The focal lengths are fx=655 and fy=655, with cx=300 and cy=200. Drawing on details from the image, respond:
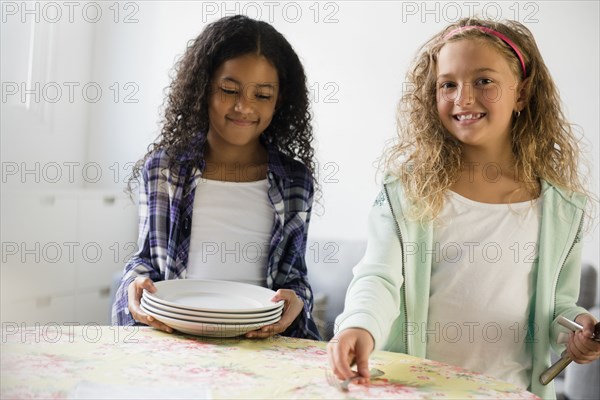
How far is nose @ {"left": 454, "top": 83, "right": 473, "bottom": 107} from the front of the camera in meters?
1.35

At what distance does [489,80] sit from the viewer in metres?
1.37

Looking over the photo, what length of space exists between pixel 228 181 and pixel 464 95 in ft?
2.00

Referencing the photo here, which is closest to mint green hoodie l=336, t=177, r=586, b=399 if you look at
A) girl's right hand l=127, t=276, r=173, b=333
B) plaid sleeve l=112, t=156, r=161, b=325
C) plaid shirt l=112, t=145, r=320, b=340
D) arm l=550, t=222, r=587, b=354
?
arm l=550, t=222, r=587, b=354

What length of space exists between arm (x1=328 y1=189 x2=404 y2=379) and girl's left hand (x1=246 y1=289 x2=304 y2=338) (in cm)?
12

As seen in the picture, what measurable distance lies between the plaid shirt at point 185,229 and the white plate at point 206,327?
1.09 feet

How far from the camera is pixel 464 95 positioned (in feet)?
4.43

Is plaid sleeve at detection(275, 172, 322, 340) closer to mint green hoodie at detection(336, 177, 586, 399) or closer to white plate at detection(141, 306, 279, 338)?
mint green hoodie at detection(336, 177, 586, 399)

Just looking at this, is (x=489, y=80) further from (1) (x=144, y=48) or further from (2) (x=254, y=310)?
(1) (x=144, y=48)

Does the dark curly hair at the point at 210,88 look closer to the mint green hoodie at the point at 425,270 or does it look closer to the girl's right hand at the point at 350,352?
the mint green hoodie at the point at 425,270

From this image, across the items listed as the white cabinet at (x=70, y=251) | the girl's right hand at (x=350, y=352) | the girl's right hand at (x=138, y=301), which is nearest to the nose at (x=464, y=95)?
the girl's right hand at (x=350, y=352)

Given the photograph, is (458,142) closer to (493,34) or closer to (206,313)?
→ (493,34)

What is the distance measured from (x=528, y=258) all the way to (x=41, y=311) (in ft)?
8.15

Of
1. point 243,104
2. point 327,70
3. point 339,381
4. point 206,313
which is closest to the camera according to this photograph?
point 339,381

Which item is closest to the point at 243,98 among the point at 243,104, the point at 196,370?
the point at 243,104
